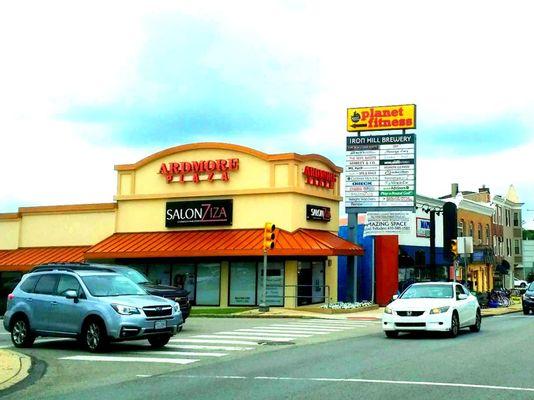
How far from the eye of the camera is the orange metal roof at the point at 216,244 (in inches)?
1227

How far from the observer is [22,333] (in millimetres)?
15711

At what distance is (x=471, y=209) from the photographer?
2212 inches

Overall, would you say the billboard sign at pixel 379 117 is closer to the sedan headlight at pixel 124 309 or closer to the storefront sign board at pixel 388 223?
the storefront sign board at pixel 388 223

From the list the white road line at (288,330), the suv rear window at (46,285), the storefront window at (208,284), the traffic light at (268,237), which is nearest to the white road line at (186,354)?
the suv rear window at (46,285)

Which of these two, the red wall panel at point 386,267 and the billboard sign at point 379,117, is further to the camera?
the red wall panel at point 386,267

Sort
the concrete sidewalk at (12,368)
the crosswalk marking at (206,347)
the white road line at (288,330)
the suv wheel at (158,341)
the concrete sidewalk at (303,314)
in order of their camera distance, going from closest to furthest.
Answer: the concrete sidewalk at (12,368) < the crosswalk marking at (206,347) < the suv wheel at (158,341) < the white road line at (288,330) < the concrete sidewalk at (303,314)

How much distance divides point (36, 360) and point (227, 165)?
21.7 metres

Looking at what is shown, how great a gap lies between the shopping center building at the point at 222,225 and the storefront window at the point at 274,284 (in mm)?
48

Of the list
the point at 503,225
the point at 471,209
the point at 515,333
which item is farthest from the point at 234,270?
the point at 503,225

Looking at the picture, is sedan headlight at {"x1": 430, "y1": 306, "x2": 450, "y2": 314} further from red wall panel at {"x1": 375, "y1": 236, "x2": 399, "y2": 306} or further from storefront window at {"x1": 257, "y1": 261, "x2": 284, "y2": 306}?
red wall panel at {"x1": 375, "y1": 236, "x2": 399, "y2": 306}

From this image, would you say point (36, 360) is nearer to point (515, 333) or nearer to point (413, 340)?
point (413, 340)

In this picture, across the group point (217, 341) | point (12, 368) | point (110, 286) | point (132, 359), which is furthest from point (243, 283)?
point (12, 368)

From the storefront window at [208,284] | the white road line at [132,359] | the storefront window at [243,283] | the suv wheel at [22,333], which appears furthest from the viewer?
the storefront window at [208,284]

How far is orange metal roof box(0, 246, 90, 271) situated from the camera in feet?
123
